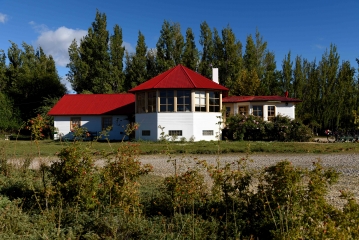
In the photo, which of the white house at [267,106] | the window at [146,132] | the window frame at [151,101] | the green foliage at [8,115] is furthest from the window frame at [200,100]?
the green foliage at [8,115]

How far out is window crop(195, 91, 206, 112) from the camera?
88.4 ft

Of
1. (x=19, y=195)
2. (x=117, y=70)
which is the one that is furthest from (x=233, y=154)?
(x=117, y=70)

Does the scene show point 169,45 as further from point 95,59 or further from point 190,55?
point 95,59

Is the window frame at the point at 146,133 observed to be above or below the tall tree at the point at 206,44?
below

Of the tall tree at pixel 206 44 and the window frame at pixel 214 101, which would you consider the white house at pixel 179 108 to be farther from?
the tall tree at pixel 206 44

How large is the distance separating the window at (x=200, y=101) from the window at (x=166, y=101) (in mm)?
1808

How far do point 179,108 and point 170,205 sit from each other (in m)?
20.7

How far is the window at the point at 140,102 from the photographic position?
1112 inches

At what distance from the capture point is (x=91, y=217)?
5984mm

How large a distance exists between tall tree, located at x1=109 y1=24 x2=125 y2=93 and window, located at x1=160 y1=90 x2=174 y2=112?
2089cm

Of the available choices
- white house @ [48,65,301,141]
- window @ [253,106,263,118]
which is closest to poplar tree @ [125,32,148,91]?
white house @ [48,65,301,141]

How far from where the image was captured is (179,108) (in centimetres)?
2683

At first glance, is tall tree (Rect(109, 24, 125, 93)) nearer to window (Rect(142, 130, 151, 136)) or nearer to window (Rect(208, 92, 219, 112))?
window (Rect(142, 130, 151, 136))

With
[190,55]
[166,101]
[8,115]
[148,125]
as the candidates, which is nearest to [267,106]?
[166,101]
